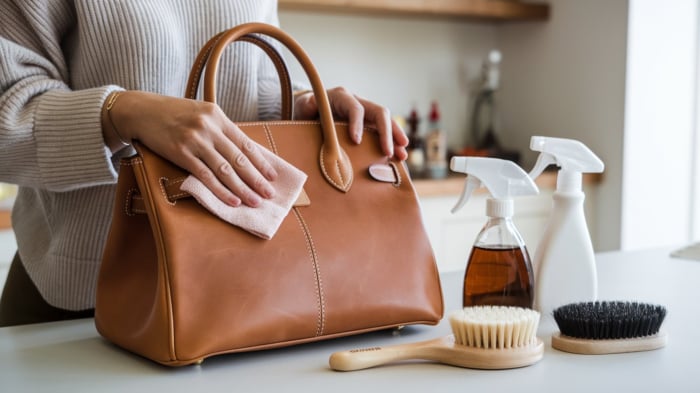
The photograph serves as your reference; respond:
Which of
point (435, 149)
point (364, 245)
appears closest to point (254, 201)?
point (364, 245)

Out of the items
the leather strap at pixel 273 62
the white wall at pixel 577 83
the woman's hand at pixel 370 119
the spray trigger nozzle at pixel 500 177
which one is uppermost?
the leather strap at pixel 273 62

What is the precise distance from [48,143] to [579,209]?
60cm

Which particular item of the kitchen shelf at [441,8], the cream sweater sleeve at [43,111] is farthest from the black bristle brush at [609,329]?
the kitchen shelf at [441,8]

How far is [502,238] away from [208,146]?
32 centimetres

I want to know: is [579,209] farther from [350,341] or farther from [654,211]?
[654,211]

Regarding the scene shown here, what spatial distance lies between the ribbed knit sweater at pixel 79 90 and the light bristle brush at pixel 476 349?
379 millimetres

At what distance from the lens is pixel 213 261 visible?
0.75 meters

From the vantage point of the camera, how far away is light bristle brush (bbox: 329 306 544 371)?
28.2 inches

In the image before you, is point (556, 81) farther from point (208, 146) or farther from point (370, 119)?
point (208, 146)

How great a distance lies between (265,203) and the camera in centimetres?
79

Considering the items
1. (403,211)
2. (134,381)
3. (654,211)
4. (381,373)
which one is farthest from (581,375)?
(654,211)

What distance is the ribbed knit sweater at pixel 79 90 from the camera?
90 cm

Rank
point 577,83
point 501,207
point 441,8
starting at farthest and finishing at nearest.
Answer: point 577,83 < point 441,8 < point 501,207

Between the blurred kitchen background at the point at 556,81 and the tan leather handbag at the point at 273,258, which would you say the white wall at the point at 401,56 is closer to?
the blurred kitchen background at the point at 556,81
